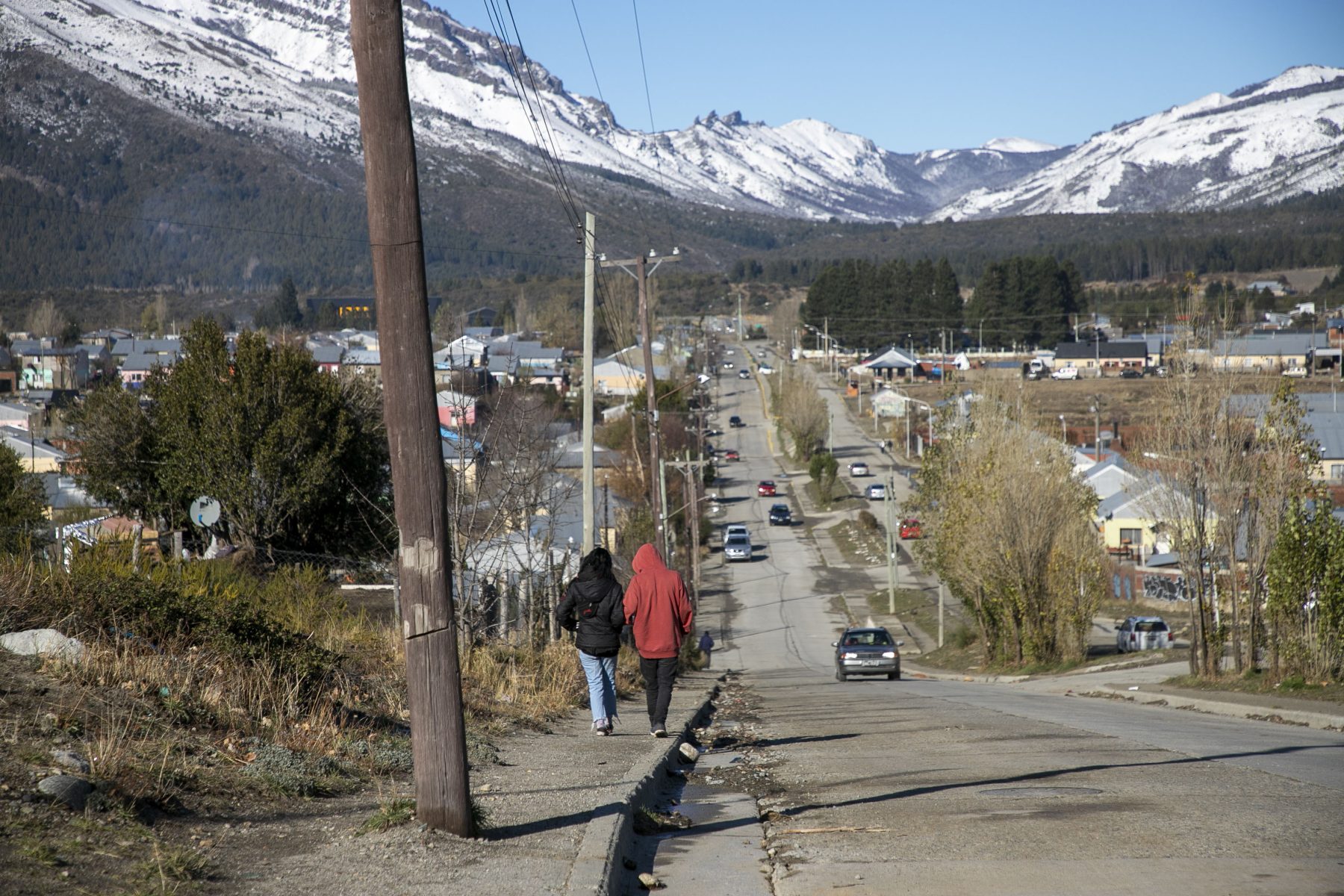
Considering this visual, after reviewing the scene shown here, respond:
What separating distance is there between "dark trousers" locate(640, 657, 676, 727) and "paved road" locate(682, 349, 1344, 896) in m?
1.13

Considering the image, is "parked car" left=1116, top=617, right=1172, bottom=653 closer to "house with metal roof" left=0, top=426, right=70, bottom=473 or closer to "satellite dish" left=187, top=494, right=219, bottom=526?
"satellite dish" left=187, top=494, right=219, bottom=526

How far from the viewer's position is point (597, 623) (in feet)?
36.9

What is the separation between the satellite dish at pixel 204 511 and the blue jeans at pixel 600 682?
16593mm

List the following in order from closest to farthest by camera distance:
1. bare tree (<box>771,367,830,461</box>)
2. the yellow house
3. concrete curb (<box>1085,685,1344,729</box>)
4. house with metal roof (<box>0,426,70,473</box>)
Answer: concrete curb (<box>1085,685,1344,729</box>)
house with metal roof (<box>0,426,70,473</box>)
the yellow house
bare tree (<box>771,367,830,461</box>)

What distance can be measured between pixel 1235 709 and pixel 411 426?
12807mm

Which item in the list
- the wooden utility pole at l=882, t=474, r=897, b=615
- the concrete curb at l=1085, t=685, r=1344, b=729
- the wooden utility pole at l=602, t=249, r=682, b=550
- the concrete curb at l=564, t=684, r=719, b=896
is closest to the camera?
the concrete curb at l=564, t=684, r=719, b=896

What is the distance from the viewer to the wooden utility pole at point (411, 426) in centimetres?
618

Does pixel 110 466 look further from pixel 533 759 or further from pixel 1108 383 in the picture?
pixel 1108 383

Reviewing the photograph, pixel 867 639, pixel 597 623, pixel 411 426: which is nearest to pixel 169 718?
pixel 411 426

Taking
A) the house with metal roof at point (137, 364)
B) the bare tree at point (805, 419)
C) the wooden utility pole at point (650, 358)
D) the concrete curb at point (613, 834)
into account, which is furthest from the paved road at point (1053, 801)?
the house with metal roof at point (137, 364)

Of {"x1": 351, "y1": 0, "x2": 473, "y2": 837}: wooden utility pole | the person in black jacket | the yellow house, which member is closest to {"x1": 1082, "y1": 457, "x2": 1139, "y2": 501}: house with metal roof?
the yellow house

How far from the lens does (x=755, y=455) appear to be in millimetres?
99938

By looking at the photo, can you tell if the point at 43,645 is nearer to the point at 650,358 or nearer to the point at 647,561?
the point at 647,561

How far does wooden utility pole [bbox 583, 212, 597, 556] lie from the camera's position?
73.2ft
